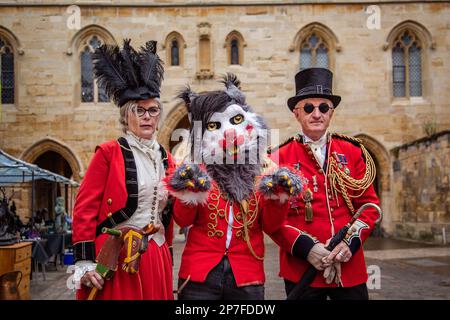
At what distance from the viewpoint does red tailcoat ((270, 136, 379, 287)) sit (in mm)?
3477

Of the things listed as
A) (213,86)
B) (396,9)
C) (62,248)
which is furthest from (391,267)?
(396,9)

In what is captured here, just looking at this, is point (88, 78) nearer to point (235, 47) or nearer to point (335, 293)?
point (235, 47)

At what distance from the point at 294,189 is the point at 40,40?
52.0ft

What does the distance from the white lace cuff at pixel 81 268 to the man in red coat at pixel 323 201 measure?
1214 mm

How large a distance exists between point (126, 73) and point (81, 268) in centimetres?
131

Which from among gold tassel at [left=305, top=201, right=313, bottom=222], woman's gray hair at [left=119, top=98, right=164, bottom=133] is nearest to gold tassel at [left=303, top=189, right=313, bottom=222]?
gold tassel at [left=305, top=201, right=313, bottom=222]

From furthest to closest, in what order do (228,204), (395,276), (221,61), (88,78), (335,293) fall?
(88,78)
(221,61)
(395,276)
(335,293)
(228,204)

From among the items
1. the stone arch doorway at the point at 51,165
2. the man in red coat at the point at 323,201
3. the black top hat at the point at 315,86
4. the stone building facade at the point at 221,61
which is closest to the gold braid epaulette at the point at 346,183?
the man in red coat at the point at 323,201

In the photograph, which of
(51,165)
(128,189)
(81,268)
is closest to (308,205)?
(128,189)

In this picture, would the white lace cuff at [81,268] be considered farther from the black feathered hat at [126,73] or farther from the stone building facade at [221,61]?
the stone building facade at [221,61]

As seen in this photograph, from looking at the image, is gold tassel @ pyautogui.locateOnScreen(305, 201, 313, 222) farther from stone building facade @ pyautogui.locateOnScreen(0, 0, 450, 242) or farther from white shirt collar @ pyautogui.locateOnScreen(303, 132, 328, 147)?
stone building facade @ pyautogui.locateOnScreen(0, 0, 450, 242)

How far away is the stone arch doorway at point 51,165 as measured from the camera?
17.0 m

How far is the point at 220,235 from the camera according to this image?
10.9 ft

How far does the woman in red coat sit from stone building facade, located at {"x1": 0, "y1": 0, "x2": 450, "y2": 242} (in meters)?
13.6
